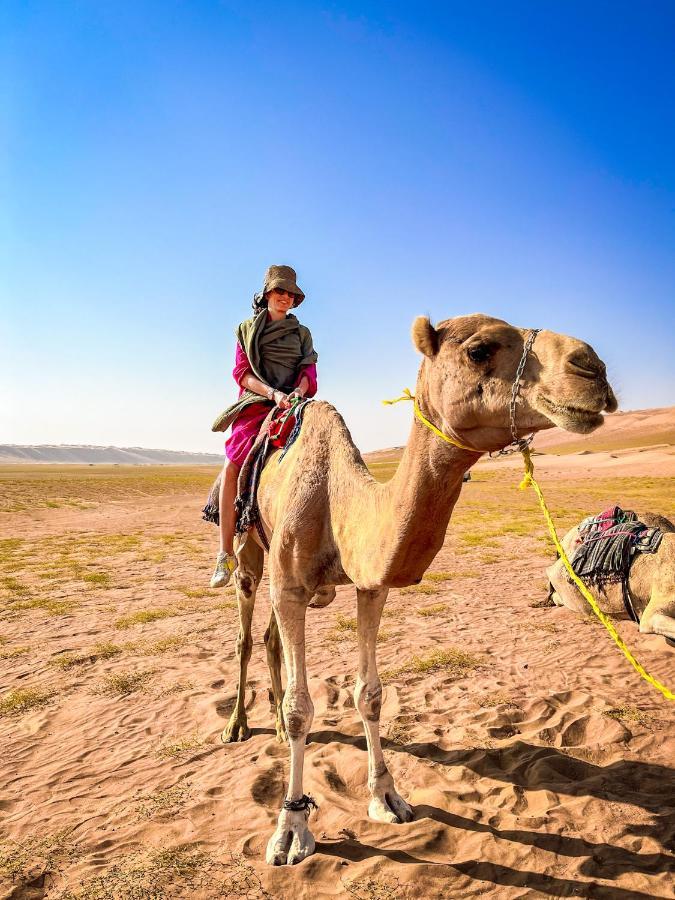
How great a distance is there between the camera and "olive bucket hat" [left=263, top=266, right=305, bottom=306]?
15.4 feet

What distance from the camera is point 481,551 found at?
1573 centimetres

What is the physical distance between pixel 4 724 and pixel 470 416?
5.81 meters

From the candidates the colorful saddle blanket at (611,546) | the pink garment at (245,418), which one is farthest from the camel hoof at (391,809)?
the colorful saddle blanket at (611,546)

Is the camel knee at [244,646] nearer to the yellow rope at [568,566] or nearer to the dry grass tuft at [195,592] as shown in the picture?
the yellow rope at [568,566]

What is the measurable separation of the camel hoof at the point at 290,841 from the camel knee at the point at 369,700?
2.47ft

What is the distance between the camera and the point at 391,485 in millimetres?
3031

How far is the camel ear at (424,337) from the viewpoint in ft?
8.48

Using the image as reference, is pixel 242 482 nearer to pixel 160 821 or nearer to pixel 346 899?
pixel 160 821

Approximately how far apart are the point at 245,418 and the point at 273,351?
69cm

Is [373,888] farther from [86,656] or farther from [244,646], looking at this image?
[86,656]

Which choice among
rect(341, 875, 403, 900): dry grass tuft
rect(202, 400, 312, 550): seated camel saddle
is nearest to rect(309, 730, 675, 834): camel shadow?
rect(341, 875, 403, 900): dry grass tuft

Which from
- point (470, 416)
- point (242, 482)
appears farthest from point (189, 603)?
point (470, 416)

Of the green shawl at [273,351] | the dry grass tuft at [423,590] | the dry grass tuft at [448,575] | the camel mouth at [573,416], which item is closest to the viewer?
the camel mouth at [573,416]

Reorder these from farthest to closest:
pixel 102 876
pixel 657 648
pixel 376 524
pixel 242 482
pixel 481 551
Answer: pixel 481 551 < pixel 657 648 < pixel 242 482 < pixel 102 876 < pixel 376 524
